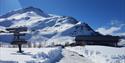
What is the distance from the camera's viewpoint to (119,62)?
32.3 metres

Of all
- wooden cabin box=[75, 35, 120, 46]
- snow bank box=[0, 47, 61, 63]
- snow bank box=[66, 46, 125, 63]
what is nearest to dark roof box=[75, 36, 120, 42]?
wooden cabin box=[75, 35, 120, 46]

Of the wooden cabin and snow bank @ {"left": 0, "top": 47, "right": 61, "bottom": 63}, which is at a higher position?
the wooden cabin

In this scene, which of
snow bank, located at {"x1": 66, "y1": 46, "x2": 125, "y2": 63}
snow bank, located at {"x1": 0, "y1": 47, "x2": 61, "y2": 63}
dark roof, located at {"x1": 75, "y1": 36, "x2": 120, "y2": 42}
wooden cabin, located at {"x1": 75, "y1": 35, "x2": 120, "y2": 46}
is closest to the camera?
snow bank, located at {"x1": 0, "y1": 47, "x2": 61, "y2": 63}

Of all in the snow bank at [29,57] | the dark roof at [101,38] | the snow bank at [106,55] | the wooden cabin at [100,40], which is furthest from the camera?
the wooden cabin at [100,40]

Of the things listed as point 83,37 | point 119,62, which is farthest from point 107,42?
point 119,62

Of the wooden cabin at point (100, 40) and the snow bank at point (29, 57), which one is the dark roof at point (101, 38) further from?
the snow bank at point (29, 57)

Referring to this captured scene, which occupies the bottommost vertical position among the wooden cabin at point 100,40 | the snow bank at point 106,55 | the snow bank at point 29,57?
the snow bank at point 106,55

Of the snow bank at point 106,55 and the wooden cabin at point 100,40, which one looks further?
the wooden cabin at point 100,40

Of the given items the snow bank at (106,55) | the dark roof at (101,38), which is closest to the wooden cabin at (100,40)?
the dark roof at (101,38)

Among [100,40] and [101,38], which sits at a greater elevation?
[101,38]

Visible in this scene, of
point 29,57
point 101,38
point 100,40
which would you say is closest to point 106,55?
point 29,57

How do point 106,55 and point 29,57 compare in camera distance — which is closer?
point 29,57

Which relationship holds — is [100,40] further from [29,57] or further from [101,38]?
[29,57]

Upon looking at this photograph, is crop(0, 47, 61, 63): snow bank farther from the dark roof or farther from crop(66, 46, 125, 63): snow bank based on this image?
the dark roof
